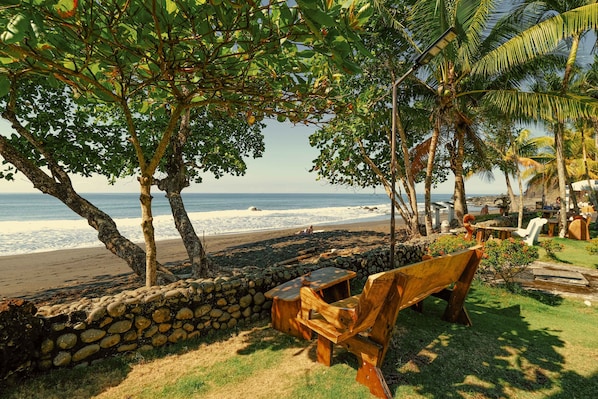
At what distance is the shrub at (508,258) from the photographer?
549cm

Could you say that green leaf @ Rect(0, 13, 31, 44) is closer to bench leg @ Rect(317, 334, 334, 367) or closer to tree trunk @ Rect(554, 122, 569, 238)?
bench leg @ Rect(317, 334, 334, 367)

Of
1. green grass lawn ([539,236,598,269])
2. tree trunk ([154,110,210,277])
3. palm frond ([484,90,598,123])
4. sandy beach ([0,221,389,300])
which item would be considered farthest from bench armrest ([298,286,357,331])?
palm frond ([484,90,598,123])

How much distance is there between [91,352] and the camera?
340cm

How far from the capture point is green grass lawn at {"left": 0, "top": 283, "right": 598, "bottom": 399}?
286 cm

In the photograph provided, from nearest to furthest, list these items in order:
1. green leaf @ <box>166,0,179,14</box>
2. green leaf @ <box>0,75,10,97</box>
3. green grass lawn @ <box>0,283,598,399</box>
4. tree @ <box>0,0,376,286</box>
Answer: tree @ <box>0,0,376,286</box> < green leaf @ <box>166,0,179,14</box> < green leaf @ <box>0,75,10,97</box> < green grass lawn @ <box>0,283,598,399</box>

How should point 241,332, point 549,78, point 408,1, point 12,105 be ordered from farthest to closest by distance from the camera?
1. point 549,78
2. point 408,1
3. point 12,105
4. point 241,332

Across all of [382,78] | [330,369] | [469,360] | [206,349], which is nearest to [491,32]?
[382,78]

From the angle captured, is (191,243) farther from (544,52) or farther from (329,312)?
(544,52)

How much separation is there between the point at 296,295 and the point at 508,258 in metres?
4.45

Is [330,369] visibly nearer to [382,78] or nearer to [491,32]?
[382,78]

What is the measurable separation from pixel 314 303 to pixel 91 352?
281 cm

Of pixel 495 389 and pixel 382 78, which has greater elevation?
pixel 382 78

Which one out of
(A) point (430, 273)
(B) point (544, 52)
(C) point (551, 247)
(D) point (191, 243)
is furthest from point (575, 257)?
(D) point (191, 243)

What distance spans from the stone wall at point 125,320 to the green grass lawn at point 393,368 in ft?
0.62
